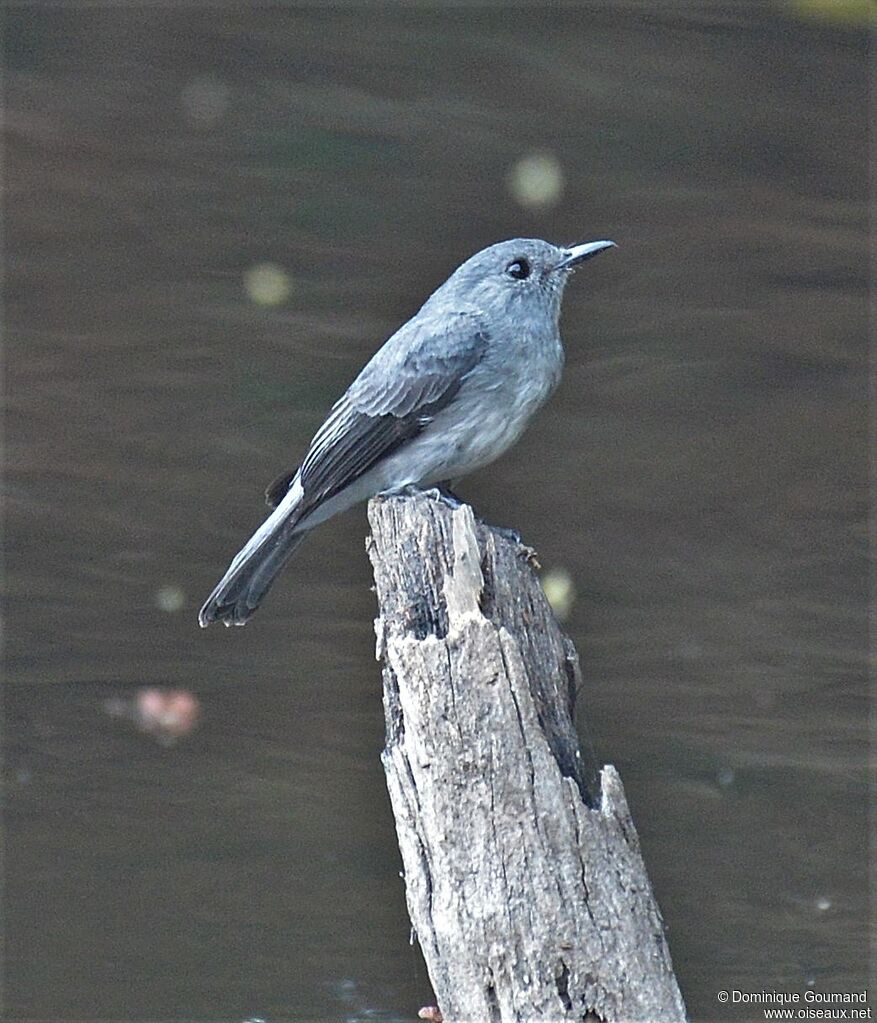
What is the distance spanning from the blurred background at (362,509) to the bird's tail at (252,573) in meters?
1.46

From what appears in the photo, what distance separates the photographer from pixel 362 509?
868 cm

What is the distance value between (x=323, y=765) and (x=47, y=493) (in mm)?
2219

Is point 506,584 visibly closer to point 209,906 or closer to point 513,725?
point 513,725

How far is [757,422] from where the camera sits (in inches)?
376

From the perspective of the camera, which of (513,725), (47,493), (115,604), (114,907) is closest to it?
(513,725)

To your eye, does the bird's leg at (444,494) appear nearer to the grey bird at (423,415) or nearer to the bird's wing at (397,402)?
the grey bird at (423,415)

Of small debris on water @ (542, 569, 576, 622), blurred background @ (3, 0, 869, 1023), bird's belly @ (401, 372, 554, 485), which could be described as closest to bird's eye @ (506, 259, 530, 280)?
bird's belly @ (401, 372, 554, 485)

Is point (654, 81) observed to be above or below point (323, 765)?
above

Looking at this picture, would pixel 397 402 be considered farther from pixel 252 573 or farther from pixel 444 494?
pixel 252 573

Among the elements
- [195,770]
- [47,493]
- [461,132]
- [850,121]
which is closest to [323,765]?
[195,770]

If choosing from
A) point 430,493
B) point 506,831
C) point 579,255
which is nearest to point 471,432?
point 430,493

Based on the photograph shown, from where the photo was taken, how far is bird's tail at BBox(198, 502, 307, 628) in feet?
17.7

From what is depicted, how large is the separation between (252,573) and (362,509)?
10.7 feet

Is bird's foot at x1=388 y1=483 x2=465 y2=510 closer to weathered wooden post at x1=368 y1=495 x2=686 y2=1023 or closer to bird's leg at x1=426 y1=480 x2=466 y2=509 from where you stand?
bird's leg at x1=426 y1=480 x2=466 y2=509
